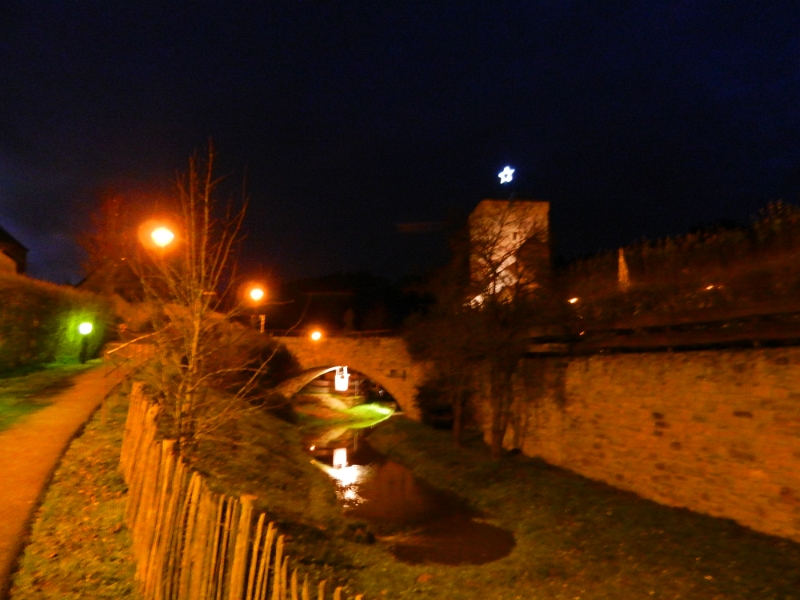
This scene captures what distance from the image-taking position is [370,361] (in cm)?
3195

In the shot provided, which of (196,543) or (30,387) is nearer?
(196,543)

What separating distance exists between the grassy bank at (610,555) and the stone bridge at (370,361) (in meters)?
15.4

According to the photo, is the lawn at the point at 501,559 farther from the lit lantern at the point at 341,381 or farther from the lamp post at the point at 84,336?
the lit lantern at the point at 341,381

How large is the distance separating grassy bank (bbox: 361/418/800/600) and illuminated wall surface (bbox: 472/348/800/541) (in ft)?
1.20

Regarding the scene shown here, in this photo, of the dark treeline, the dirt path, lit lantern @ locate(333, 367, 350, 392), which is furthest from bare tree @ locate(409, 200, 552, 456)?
lit lantern @ locate(333, 367, 350, 392)

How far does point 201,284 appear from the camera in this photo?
8195 millimetres

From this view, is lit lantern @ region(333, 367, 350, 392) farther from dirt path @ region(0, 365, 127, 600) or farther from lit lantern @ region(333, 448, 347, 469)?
dirt path @ region(0, 365, 127, 600)

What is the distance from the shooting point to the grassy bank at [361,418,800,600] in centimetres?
777

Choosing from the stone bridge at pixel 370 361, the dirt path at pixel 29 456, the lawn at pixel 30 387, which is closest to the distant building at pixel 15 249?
the stone bridge at pixel 370 361

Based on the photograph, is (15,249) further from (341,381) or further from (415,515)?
(415,515)

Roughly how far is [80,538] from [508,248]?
40.9 ft

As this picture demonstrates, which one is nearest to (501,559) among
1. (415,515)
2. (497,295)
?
(415,515)

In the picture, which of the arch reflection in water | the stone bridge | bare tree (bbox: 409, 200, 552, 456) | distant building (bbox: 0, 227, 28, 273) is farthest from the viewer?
distant building (bbox: 0, 227, 28, 273)

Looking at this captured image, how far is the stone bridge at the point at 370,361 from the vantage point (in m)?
30.1
